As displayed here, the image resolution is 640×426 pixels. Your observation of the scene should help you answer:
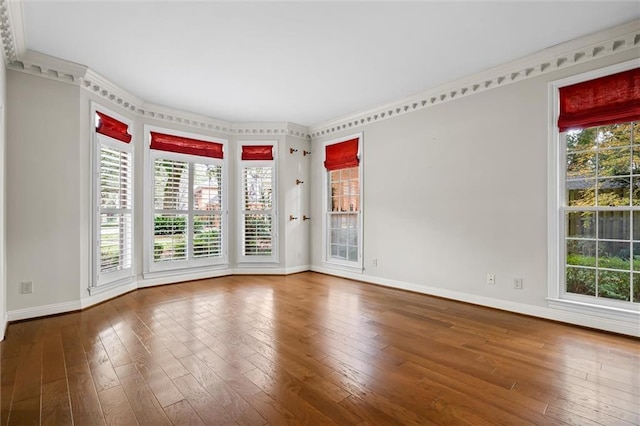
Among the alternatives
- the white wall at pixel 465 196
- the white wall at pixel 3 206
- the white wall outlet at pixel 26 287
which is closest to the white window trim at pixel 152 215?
the white wall outlet at pixel 26 287

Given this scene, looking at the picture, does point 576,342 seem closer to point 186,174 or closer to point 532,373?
point 532,373

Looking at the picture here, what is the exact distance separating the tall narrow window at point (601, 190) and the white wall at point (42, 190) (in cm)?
532

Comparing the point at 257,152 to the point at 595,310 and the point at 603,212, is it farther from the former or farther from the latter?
the point at 595,310

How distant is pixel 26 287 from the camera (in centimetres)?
329

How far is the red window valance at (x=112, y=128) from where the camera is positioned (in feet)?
12.7

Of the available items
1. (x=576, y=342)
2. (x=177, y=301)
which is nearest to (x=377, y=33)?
(x=576, y=342)

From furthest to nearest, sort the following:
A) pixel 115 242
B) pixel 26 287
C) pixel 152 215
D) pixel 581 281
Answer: pixel 152 215 → pixel 115 242 → pixel 26 287 → pixel 581 281

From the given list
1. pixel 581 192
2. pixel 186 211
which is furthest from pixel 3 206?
pixel 581 192

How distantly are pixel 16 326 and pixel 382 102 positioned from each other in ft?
16.8

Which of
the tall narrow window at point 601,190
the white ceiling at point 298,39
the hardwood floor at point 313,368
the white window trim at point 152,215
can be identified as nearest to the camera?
the hardwood floor at point 313,368

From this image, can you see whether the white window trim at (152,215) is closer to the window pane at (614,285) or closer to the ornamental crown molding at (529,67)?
the ornamental crown molding at (529,67)

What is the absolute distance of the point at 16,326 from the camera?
3102mm

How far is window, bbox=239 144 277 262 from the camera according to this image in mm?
5672

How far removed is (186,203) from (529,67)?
4989mm
